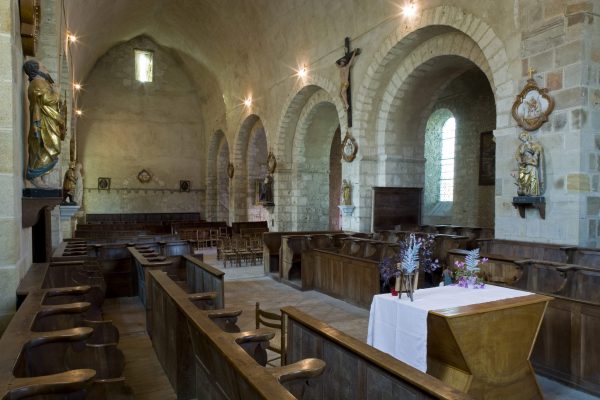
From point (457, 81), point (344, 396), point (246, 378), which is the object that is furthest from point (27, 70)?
point (457, 81)

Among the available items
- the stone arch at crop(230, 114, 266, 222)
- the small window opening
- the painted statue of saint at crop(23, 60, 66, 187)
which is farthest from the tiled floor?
the small window opening

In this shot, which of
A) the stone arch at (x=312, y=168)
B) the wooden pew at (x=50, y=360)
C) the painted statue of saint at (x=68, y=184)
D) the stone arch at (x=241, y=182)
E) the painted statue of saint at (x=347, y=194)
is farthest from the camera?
the stone arch at (x=241, y=182)

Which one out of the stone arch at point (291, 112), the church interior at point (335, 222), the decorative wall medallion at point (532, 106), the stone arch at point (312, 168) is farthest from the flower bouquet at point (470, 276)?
the stone arch at point (312, 168)

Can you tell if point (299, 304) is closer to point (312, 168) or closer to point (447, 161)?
point (312, 168)

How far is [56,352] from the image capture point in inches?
95.9

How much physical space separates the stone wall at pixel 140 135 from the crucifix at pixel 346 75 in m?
13.6

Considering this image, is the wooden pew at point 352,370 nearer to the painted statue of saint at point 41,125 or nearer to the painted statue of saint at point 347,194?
the painted statue of saint at point 41,125

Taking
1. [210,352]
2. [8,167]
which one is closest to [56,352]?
[210,352]

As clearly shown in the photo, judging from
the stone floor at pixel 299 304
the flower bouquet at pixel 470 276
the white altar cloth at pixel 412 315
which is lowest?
the stone floor at pixel 299 304

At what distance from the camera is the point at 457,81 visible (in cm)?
1423

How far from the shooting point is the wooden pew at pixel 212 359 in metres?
1.78

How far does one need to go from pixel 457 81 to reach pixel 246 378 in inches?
572

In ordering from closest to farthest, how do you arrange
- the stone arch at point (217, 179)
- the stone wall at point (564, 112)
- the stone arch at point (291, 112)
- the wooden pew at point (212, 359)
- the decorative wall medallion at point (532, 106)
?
the wooden pew at point (212, 359), the stone wall at point (564, 112), the decorative wall medallion at point (532, 106), the stone arch at point (291, 112), the stone arch at point (217, 179)

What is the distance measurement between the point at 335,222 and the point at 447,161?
17.9 feet
